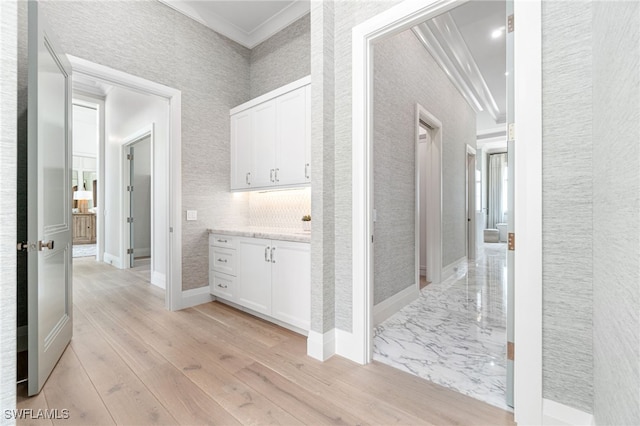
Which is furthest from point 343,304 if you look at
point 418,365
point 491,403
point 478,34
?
point 478,34

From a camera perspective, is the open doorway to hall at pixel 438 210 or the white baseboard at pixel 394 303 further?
the white baseboard at pixel 394 303

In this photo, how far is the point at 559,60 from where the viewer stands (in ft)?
4.34

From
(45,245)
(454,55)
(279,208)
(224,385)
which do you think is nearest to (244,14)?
(279,208)

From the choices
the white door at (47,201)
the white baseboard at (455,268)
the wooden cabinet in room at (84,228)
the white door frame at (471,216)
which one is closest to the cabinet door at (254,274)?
the white door at (47,201)

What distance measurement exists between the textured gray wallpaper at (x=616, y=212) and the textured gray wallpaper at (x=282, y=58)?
2.63 meters

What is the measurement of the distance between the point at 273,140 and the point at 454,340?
2.55 meters

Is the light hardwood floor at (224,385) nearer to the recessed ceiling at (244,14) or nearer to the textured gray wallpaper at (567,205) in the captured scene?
the textured gray wallpaper at (567,205)

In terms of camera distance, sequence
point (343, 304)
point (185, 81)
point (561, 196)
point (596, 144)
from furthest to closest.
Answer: point (185, 81) → point (343, 304) → point (561, 196) → point (596, 144)

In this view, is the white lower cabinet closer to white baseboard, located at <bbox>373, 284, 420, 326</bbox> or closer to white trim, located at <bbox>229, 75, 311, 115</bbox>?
white baseboard, located at <bbox>373, 284, 420, 326</bbox>

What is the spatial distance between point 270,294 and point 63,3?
299 centimetres

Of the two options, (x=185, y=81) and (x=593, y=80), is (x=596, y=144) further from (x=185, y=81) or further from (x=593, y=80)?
(x=185, y=81)

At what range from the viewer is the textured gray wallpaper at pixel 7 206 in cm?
131

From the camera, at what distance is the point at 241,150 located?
3492 millimetres

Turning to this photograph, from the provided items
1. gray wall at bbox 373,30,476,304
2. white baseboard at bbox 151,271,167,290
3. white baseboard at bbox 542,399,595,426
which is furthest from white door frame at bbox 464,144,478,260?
white baseboard at bbox 151,271,167,290
